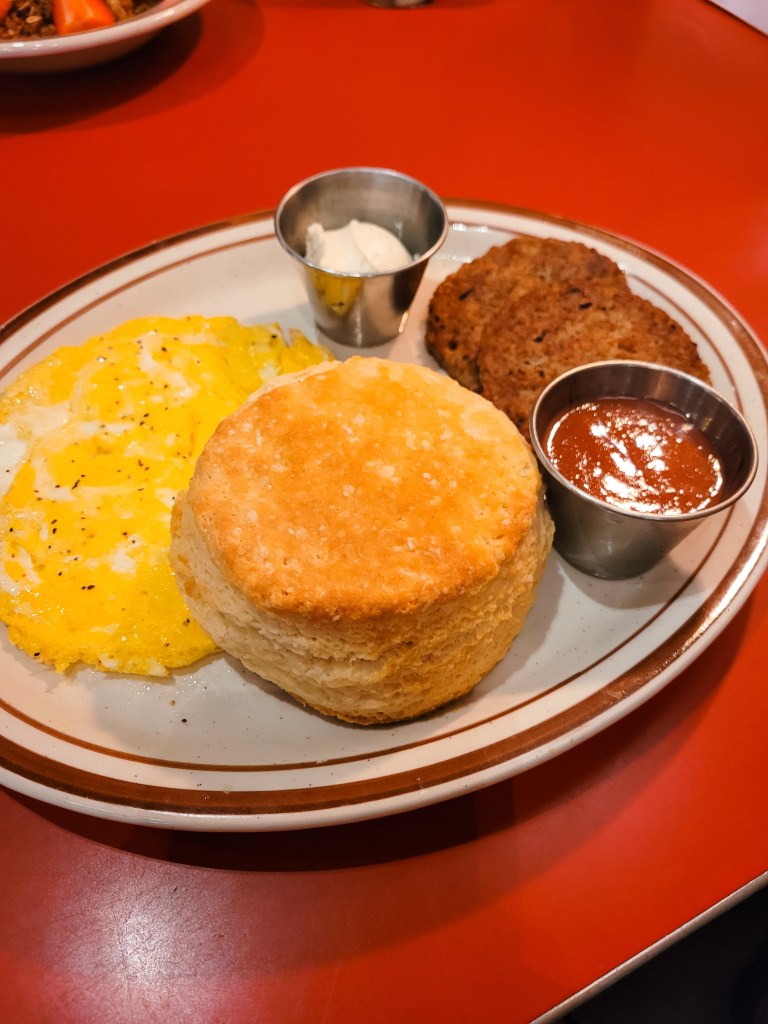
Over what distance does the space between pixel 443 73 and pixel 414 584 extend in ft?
14.7

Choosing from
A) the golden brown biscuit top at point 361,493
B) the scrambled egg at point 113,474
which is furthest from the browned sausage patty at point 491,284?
the golden brown biscuit top at point 361,493

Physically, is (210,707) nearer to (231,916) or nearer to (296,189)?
(231,916)

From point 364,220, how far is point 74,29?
246 cm

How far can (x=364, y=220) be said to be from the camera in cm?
317

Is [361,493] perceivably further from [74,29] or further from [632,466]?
[74,29]

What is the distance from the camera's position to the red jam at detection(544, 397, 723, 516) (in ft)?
7.00

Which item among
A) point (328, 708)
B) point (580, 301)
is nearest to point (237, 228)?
point (580, 301)

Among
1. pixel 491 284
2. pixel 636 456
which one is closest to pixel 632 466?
pixel 636 456

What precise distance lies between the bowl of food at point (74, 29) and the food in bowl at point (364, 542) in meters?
2.99

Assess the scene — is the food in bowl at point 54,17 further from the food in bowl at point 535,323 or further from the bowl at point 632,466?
the bowl at point 632,466

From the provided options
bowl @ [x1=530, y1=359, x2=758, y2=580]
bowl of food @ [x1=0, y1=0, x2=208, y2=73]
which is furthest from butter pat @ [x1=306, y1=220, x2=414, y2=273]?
bowl of food @ [x1=0, y1=0, x2=208, y2=73]

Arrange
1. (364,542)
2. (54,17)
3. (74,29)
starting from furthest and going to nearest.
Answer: (54,17), (74,29), (364,542)

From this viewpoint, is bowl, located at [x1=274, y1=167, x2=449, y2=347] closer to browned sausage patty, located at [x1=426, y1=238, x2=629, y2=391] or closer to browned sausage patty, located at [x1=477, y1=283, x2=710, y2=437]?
browned sausage patty, located at [x1=426, y1=238, x2=629, y2=391]

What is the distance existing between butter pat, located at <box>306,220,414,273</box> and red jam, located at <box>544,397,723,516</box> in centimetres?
102
